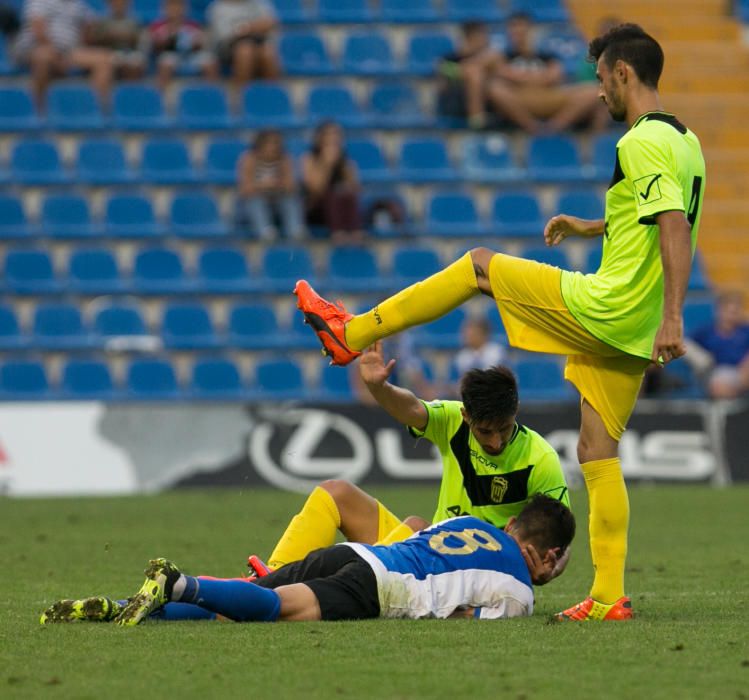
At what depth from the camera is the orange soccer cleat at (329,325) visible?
6.47 metres

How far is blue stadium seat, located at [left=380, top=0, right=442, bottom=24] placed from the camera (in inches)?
776

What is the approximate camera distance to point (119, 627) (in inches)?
244

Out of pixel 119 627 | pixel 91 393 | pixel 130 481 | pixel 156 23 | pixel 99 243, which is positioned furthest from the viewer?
pixel 156 23

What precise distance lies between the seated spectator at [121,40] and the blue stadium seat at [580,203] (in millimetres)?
5223

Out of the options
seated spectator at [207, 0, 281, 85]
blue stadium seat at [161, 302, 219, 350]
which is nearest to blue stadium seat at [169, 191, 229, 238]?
blue stadium seat at [161, 302, 219, 350]

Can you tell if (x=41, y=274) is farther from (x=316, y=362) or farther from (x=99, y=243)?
(x=316, y=362)

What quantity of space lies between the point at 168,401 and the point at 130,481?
0.87 meters

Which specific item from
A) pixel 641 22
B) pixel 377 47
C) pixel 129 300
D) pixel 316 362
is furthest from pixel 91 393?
pixel 641 22

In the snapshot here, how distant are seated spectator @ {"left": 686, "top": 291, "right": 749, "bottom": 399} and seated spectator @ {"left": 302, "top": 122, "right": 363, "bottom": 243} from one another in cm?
392

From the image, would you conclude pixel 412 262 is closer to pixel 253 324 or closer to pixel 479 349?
pixel 253 324

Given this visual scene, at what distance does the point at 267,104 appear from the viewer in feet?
61.5

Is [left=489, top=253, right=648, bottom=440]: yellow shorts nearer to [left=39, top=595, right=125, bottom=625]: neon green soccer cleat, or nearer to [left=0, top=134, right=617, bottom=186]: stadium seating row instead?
[left=39, top=595, right=125, bottom=625]: neon green soccer cleat

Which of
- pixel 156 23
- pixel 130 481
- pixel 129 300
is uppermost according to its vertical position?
pixel 156 23

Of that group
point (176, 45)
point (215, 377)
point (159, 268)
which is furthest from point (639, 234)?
point (176, 45)
